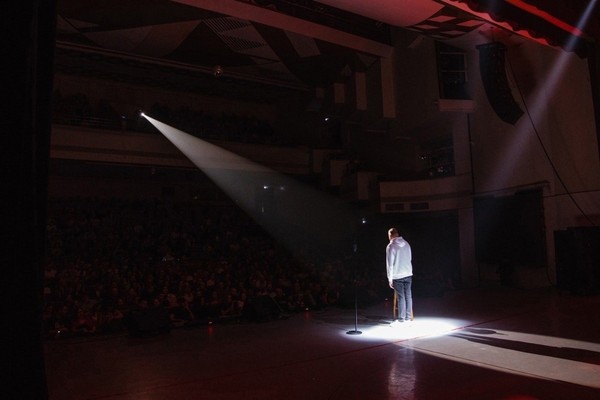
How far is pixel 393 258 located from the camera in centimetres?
700

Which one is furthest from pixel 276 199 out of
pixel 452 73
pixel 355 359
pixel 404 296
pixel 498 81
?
pixel 355 359

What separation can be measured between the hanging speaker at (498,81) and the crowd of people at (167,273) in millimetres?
5459

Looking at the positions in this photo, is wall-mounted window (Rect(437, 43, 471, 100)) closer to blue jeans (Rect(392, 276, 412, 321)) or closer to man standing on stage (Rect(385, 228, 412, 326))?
man standing on stage (Rect(385, 228, 412, 326))

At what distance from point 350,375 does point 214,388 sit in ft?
4.58

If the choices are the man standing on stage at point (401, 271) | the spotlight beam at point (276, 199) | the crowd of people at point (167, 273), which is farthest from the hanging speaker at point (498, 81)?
the spotlight beam at point (276, 199)

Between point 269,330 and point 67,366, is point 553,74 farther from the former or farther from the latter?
point 67,366

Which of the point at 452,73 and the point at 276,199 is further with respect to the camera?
the point at 276,199

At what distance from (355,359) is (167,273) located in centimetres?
683

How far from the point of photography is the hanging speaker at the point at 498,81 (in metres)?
9.97

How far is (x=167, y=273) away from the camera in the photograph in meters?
10.5

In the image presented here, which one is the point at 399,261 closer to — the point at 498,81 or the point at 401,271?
the point at 401,271

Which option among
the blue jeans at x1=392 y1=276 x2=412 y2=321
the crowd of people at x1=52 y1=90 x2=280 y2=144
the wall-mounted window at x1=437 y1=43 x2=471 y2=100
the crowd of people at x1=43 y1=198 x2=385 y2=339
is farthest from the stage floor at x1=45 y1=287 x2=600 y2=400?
the crowd of people at x1=52 y1=90 x2=280 y2=144

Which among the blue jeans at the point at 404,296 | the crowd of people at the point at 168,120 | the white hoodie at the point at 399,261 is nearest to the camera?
the white hoodie at the point at 399,261

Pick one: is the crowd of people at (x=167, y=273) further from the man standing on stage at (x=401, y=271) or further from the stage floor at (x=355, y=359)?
the man standing on stage at (x=401, y=271)
